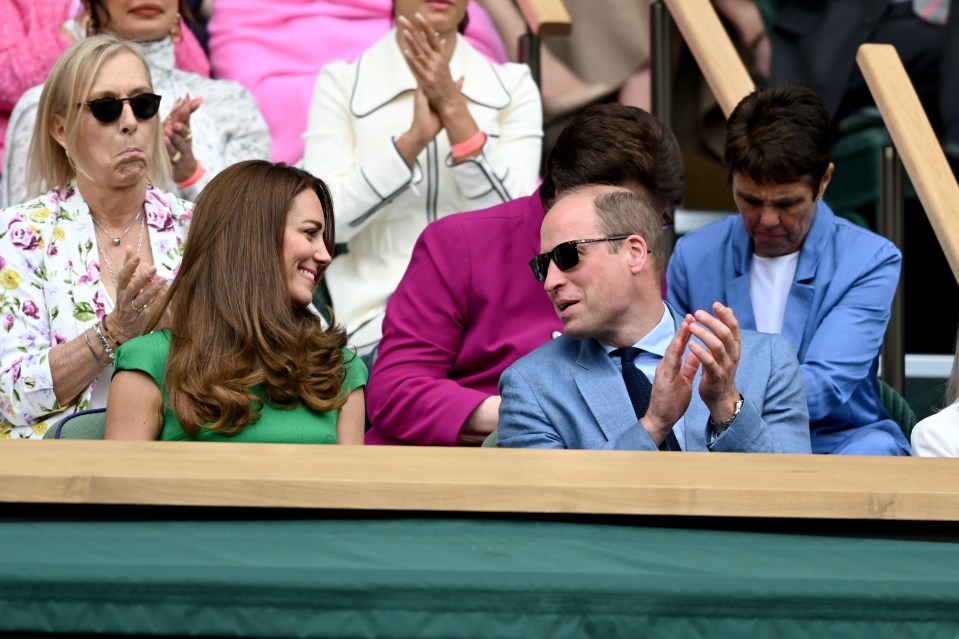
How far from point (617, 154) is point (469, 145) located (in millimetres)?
658

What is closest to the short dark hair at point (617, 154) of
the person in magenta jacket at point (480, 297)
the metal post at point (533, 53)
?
the person in magenta jacket at point (480, 297)

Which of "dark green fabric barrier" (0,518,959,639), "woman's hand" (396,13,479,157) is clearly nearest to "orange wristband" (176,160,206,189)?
"woman's hand" (396,13,479,157)

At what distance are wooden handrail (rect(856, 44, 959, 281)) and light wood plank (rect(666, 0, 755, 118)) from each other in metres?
0.28

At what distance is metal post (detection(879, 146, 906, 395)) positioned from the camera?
330 cm

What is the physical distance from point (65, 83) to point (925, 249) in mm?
2485

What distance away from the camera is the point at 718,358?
6.89 feet

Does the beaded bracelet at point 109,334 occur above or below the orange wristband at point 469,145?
below

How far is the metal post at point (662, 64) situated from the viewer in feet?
11.3

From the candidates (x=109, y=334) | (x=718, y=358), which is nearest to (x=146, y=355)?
(x=109, y=334)

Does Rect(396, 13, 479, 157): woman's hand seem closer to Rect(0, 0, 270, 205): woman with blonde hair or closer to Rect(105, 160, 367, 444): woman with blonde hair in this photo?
Rect(0, 0, 270, 205): woman with blonde hair

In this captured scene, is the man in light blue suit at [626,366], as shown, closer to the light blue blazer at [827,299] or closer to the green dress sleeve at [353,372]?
the green dress sleeve at [353,372]

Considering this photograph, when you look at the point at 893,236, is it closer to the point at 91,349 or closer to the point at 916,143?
the point at 916,143

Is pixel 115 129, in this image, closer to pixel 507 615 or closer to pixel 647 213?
pixel 647 213

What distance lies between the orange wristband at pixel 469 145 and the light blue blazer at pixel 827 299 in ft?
1.64
